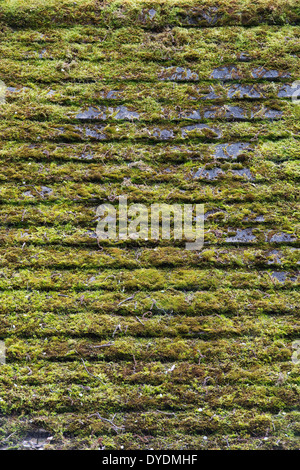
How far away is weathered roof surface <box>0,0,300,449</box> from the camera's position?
215cm

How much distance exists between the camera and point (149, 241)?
267 centimetres

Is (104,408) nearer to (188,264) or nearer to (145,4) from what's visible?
(188,264)

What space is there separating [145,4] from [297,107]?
1.76 m

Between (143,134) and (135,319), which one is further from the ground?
(143,134)

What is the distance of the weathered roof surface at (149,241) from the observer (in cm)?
215

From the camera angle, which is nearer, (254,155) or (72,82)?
(254,155)

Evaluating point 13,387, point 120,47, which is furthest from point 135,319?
point 120,47

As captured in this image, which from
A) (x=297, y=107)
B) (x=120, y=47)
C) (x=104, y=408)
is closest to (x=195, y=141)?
(x=297, y=107)

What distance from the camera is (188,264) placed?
2596 millimetres

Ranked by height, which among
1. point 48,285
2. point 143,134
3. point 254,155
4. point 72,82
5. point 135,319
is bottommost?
point 135,319

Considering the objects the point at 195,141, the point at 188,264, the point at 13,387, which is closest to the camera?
the point at 13,387

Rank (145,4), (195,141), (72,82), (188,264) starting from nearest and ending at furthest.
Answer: (188,264) → (195,141) → (72,82) → (145,4)
